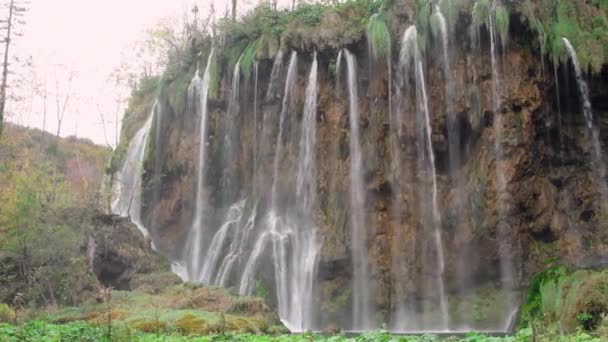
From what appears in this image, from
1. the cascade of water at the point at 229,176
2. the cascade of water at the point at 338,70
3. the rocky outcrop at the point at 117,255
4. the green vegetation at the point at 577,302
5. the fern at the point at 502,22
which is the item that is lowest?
the green vegetation at the point at 577,302

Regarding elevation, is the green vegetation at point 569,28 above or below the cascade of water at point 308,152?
above

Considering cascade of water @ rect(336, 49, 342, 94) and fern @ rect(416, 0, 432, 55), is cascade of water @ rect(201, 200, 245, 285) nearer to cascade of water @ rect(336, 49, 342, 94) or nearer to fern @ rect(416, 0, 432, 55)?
cascade of water @ rect(336, 49, 342, 94)

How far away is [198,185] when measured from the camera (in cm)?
3284

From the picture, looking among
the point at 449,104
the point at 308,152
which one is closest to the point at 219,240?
the point at 308,152

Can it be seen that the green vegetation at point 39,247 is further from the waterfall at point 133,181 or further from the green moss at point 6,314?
the waterfall at point 133,181

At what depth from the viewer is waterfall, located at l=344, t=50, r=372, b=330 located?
83.6 ft

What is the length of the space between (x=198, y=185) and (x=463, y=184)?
13956 mm

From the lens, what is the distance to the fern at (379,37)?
93.0 ft

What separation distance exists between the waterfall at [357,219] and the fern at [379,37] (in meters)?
1.46

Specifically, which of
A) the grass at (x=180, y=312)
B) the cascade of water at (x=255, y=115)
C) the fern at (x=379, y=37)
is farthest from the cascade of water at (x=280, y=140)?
the grass at (x=180, y=312)

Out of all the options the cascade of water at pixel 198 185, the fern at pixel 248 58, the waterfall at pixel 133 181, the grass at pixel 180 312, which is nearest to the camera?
the grass at pixel 180 312

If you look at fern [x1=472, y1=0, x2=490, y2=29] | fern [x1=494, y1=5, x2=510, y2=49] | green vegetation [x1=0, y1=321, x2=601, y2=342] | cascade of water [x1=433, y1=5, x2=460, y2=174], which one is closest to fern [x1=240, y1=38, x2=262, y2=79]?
cascade of water [x1=433, y1=5, x2=460, y2=174]

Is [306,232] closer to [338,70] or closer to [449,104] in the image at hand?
[338,70]

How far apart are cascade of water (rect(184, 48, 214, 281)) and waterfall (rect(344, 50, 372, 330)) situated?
25.4ft
